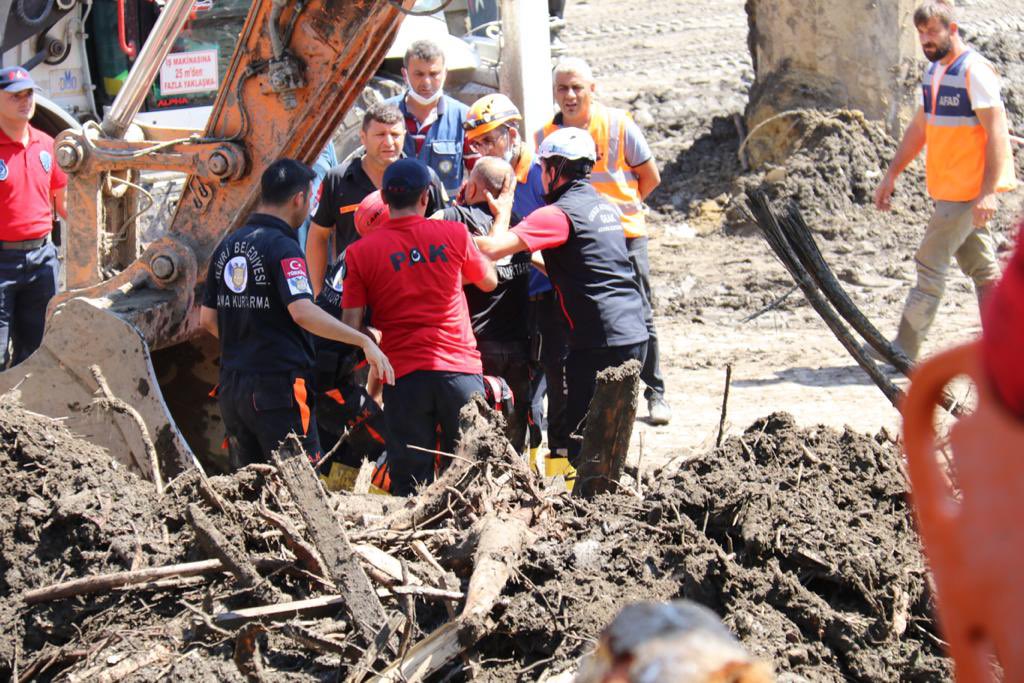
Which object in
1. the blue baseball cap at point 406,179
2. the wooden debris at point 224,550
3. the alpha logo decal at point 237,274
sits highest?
the blue baseball cap at point 406,179

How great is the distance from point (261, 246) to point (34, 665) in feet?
6.80

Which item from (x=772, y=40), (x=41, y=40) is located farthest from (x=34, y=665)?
(x=772, y=40)

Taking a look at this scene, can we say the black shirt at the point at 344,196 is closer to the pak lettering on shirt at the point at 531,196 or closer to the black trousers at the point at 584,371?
the pak lettering on shirt at the point at 531,196

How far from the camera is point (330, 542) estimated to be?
3752mm

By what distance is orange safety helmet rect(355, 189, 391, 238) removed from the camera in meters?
5.66

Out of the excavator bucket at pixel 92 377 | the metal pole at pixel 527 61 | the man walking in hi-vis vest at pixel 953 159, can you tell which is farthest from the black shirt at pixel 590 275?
the man walking in hi-vis vest at pixel 953 159

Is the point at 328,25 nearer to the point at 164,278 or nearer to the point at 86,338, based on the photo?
the point at 164,278

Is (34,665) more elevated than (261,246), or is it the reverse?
(261,246)

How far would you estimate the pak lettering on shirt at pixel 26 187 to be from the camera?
24.1ft

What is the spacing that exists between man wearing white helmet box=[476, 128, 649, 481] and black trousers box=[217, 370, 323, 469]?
1.14 metres

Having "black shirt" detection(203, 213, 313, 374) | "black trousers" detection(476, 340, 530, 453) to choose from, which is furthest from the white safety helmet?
"black shirt" detection(203, 213, 313, 374)

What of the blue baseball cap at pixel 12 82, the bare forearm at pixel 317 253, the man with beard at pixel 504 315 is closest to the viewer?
the man with beard at pixel 504 315

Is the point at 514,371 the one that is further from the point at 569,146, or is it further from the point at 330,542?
the point at 330,542

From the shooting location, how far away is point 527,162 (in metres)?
6.59
